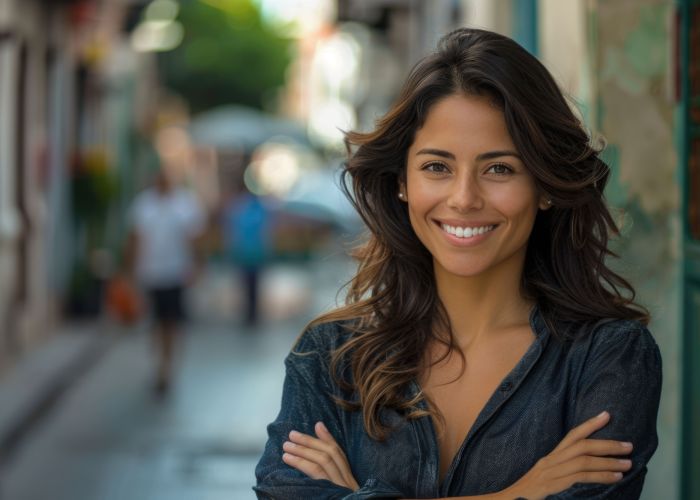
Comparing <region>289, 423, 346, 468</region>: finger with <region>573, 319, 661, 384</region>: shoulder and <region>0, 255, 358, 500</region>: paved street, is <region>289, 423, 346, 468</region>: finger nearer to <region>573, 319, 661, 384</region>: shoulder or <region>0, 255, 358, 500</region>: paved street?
<region>573, 319, 661, 384</region>: shoulder

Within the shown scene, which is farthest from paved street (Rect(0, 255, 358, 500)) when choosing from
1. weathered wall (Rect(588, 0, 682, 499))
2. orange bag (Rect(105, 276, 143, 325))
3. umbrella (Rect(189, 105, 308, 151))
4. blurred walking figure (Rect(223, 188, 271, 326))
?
umbrella (Rect(189, 105, 308, 151))

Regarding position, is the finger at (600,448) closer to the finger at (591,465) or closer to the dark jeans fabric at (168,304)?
the finger at (591,465)

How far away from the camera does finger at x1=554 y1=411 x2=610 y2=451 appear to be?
7.89ft

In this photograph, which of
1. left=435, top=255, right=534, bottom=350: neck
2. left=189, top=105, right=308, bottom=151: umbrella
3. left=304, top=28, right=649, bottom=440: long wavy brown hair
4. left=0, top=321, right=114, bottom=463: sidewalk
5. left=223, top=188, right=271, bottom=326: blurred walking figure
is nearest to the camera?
left=304, top=28, right=649, bottom=440: long wavy brown hair

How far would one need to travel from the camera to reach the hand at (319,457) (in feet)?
8.38

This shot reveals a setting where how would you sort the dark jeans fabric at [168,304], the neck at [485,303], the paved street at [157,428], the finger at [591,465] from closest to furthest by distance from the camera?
1. the finger at [591,465]
2. the neck at [485,303]
3. the paved street at [157,428]
4. the dark jeans fabric at [168,304]

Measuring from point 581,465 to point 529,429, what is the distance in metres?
0.14

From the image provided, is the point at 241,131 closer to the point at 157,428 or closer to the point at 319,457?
the point at 157,428

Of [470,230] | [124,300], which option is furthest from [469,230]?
[124,300]

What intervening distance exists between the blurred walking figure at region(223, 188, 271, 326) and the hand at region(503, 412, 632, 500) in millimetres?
13999

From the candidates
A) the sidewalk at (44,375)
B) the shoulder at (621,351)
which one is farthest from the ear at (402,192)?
the sidewalk at (44,375)

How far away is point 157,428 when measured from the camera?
941cm

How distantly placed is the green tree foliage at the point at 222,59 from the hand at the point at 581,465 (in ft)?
141

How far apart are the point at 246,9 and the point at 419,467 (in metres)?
47.3
